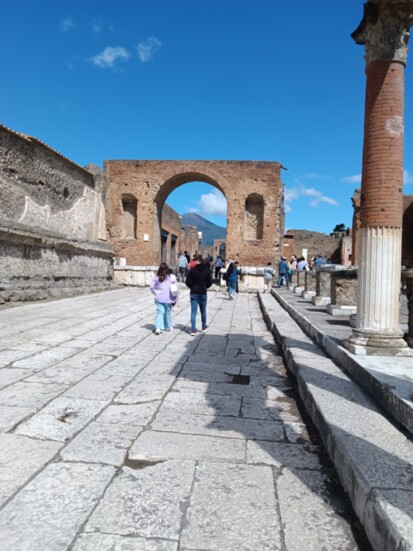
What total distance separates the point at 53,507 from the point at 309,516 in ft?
3.96

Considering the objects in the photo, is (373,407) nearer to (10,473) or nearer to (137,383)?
(137,383)

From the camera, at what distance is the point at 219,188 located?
64.5 ft

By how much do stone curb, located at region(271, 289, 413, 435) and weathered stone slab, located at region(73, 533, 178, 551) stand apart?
5.57 ft

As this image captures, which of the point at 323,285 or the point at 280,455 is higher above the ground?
the point at 323,285

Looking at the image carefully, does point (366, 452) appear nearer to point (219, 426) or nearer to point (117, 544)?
point (219, 426)

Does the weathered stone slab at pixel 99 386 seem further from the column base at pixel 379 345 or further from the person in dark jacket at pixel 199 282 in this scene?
the person in dark jacket at pixel 199 282

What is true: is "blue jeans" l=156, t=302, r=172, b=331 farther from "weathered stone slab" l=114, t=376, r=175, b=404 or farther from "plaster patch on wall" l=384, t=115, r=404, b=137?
"plaster patch on wall" l=384, t=115, r=404, b=137

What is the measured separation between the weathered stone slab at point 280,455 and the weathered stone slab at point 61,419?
1205 mm

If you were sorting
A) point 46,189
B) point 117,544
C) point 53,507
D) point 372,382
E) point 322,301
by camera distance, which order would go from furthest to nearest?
point 46,189
point 322,301
point 372,382
point 53,507
point 117,544

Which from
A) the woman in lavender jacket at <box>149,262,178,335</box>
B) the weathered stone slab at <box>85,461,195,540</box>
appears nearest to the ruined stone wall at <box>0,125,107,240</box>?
the woman in lavender jacket at <box>149,262,178,335</box>

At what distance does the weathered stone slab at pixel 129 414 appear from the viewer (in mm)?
3107

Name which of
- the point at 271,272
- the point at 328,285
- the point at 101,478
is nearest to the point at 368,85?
the point at 101,478

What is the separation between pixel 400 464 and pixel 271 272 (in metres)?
16.1

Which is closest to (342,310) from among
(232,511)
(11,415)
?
(11,415)
